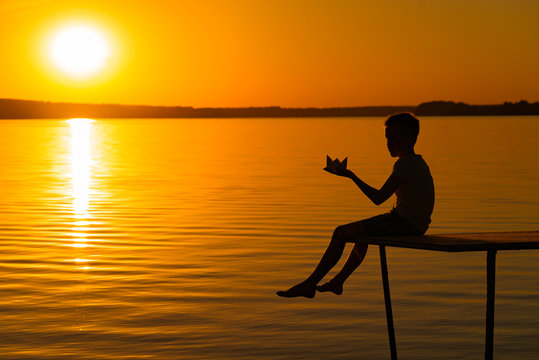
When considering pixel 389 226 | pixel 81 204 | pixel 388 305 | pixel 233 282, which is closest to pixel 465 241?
pixel 389 226

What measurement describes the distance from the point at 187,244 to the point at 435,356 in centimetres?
798

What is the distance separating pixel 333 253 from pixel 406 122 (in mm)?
1246

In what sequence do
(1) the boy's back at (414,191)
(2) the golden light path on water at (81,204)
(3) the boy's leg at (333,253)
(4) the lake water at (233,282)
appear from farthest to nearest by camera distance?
(2) the golden light path on water at (81,204), (4) the lake water at (233,282), (1) the boy's back at (414,191), (3) the boy's leg at (333,253)

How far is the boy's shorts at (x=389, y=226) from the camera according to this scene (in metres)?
7.92

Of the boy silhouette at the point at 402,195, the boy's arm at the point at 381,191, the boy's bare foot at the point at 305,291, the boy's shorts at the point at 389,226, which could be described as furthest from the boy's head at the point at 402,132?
the boy's bare foot at the point at 305,291

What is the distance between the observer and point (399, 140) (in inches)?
321

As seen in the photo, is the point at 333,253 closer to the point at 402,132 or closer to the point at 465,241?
the point at 402,132

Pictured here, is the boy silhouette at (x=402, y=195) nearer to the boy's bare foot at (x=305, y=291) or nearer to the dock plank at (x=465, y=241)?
the boy's bare foot at (x=305, y=291)

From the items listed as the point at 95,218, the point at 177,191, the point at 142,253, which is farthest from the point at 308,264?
the point at 177,191

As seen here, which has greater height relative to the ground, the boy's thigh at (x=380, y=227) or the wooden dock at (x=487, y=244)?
the boy's thigh at (x=380, y=227)

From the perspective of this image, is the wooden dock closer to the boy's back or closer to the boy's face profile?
the boy's back

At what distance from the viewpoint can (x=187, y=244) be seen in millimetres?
16234

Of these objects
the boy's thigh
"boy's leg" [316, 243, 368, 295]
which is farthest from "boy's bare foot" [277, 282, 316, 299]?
the boy's thigh

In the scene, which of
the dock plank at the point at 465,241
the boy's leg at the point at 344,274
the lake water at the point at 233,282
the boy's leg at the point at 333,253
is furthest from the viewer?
the lake water at the point at 233,282
